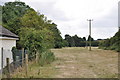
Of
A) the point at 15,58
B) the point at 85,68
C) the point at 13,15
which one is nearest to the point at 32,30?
the point at 15,58

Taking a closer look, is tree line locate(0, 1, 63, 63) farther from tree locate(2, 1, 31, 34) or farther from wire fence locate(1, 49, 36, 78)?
wire fence locate(1, 49, 36, 78)

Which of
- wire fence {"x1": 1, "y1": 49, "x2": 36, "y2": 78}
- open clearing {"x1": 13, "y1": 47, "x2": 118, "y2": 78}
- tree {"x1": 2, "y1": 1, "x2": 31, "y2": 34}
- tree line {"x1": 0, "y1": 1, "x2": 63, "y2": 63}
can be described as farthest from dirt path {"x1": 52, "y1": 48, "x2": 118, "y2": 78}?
tree {"x1": 2, "y1": 1, "x2": 31, "y2": 34}

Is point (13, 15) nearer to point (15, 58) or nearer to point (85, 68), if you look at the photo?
point (15, 58)

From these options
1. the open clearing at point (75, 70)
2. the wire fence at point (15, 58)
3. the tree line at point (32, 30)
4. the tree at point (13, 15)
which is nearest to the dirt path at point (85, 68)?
the open clearing at point (75, 70)

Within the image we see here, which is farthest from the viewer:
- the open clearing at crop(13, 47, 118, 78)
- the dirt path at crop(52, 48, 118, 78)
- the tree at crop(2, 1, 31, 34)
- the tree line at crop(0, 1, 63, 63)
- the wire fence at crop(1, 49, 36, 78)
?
the tree at crop(2, 1, 31, 34)

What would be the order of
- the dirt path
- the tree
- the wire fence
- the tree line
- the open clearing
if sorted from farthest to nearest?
the tree
the tree line
the wire fence
the dirt path
the open clearing

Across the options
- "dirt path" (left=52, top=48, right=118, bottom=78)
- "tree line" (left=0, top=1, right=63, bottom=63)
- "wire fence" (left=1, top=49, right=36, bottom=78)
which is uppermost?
"tree line" (left=0, top=1, right=63, bottom=63)

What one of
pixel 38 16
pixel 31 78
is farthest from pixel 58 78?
pixel 38 16

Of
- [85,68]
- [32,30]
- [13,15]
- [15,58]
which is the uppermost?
[13,15]

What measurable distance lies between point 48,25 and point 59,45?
88.5 feet

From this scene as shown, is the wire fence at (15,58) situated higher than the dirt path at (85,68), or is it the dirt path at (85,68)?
the wire fence at (15,58)

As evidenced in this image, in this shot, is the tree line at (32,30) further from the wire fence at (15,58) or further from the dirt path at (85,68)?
the dirt path at (85,68)

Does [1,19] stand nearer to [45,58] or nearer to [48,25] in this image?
[48,25]

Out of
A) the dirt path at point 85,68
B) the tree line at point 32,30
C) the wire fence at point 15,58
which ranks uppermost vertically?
the tree line at point 32,30
